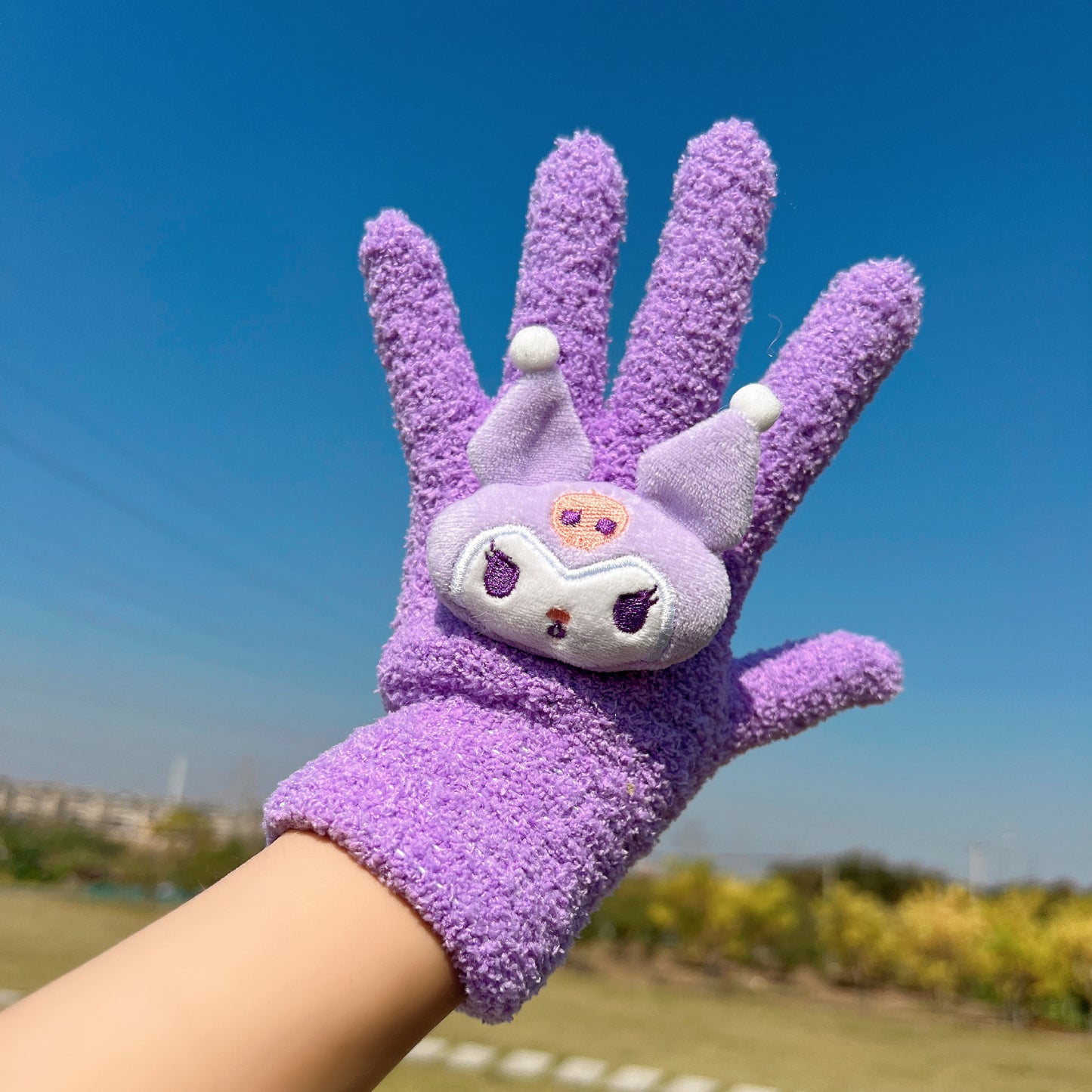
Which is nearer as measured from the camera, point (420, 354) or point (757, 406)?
point (757, 406)

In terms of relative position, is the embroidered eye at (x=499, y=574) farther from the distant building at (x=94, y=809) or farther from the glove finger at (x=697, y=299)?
the distant building at (x=94, y=809)

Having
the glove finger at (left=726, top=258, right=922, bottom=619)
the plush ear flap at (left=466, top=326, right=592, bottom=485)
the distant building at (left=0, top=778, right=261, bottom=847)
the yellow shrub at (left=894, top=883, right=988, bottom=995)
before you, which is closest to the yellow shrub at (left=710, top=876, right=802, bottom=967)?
the yellow shrub at (left=894, top=883, right=988, bottom=995)

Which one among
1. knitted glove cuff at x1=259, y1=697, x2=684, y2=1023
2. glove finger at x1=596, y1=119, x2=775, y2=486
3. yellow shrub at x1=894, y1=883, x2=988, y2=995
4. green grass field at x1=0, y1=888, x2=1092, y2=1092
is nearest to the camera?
knitted glove cuff at x1=259, y1=697, x2=684, y2=1023

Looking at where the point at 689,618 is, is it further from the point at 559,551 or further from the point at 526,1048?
the point at 526,1048

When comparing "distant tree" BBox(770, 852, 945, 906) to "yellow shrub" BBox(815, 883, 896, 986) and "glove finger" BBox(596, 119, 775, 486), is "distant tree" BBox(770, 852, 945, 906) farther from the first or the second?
"glove finger" BBox(596, 119, 775, 486)

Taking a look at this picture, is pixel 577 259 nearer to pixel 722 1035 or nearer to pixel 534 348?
pixel 534 348

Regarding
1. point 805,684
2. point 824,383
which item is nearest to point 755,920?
point 805,684
